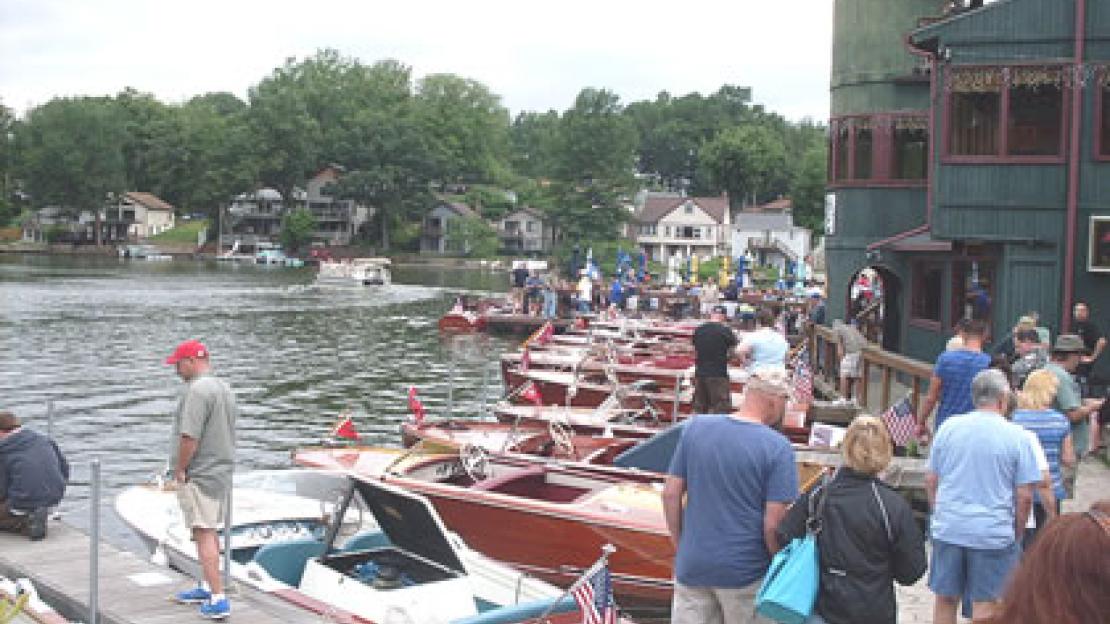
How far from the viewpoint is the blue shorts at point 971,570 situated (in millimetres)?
7988

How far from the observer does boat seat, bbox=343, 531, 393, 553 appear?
1114cm

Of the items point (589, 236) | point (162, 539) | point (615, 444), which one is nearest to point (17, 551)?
point (162, 539)

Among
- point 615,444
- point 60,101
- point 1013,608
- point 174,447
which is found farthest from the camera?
→ point 60,101

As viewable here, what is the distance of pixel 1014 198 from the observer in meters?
20.3

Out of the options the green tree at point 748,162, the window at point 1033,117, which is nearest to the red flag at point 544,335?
the window at point 1033,117

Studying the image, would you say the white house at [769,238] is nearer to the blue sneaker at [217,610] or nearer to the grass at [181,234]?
the grass at [181,234]

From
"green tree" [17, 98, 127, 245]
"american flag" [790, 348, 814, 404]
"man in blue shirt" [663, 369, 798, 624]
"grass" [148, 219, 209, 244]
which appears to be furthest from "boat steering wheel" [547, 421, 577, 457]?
"green tree" [17, 98, 127, 245]

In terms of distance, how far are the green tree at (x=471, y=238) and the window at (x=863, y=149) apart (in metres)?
102

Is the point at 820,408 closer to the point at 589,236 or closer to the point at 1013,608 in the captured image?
the point at 1013,608

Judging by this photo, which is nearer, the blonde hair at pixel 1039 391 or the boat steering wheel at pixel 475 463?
the blonde hair at pixel 1039 391

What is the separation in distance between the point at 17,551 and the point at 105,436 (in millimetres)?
14293

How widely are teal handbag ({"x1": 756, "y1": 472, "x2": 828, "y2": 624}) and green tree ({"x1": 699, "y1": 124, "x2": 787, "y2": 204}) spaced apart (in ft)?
463

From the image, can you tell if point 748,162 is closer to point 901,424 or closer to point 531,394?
point 531,394

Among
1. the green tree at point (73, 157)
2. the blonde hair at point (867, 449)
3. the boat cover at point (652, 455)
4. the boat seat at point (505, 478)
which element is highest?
the green tree at point (73, 157)
